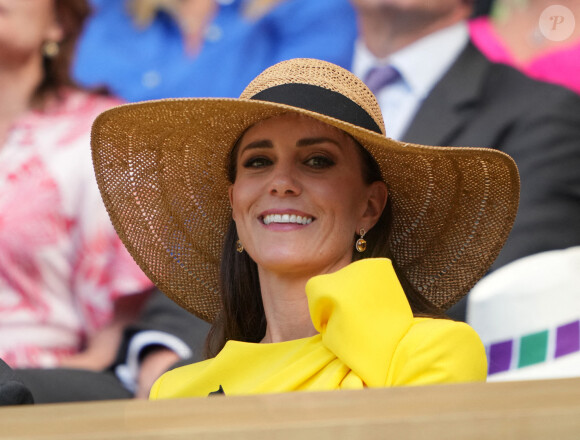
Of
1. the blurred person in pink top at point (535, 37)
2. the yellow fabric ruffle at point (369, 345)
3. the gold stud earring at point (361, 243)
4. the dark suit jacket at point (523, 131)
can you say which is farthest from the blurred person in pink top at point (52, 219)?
the yellow fabric ruffle at point (369, 345)

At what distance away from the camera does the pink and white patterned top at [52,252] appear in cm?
315

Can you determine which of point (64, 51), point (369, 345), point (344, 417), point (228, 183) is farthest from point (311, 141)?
point (64, 51)

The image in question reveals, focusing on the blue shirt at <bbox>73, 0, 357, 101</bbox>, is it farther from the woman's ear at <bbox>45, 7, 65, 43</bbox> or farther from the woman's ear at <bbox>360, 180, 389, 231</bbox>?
the woman's ear at <bbox>360, 180, 389, 231</bbox>

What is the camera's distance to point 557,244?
2.90 metres

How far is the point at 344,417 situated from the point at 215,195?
1.53 metres

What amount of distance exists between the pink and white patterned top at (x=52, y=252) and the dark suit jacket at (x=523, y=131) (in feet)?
3.76

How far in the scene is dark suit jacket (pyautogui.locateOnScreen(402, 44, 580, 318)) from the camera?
2.92 meters

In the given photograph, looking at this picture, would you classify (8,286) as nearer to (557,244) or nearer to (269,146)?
(269,146)

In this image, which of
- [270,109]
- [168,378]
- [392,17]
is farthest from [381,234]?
[392,17]

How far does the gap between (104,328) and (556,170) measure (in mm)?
1638

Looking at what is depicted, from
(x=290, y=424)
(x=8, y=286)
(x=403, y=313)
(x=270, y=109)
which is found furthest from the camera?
(x=8, y=286)

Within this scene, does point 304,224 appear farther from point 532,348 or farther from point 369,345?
point 532,348

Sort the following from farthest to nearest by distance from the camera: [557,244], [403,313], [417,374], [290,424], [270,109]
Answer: [557,244] → [270,109] → [403,313] → [417,374] → [290,424]

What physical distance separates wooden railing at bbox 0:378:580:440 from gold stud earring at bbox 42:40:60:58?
9.28ft
